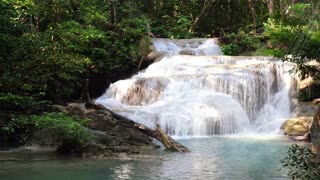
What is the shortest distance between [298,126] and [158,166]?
8.18 meters

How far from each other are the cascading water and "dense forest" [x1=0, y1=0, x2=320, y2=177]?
1.49m

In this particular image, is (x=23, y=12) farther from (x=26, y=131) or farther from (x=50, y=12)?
(x=26, y=131)

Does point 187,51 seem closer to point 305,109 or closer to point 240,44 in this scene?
point 240,44

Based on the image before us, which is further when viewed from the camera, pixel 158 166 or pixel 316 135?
pixel 158 166

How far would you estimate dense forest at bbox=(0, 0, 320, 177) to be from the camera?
31.9 feet

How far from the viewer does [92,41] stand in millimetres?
19766

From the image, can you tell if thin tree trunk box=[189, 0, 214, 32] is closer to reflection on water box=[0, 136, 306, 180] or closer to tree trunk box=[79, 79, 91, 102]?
tree trunk box=[79, 79, 91, 102]

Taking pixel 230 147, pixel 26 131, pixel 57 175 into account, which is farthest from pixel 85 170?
pixel 230 147

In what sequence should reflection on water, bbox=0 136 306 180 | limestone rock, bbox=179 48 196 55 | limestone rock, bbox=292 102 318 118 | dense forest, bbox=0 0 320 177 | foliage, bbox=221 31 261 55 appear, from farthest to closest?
foliage, bbox=221 31 261 55, limestone rock, bbox=179 48 196 55, limestone rock, bbox=292 102 318 118, dense forest, bbox=0 0 320 177, reflection on water, bbox=0 136 306 180

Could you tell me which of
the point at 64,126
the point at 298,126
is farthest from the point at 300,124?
the point at 64,126

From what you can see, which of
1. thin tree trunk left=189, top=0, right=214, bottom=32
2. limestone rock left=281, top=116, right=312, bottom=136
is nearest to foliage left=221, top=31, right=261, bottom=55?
thin tree trunk left=189, top=0, right=214, bottom=32

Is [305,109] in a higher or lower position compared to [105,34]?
lower

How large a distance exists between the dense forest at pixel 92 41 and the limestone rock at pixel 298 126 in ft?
8.85

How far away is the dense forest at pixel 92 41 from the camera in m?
9.73
